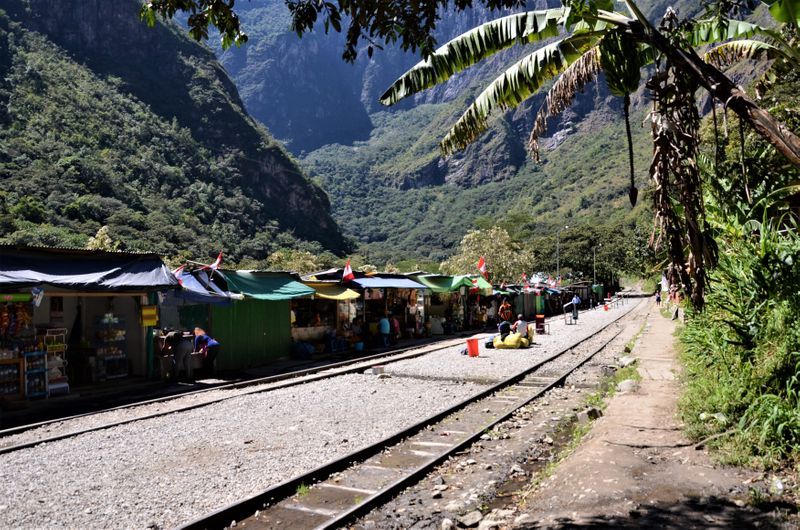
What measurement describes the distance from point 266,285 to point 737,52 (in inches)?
582

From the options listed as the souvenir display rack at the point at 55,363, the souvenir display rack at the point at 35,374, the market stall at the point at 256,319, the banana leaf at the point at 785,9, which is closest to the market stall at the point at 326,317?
the market stall at the point at 256,319

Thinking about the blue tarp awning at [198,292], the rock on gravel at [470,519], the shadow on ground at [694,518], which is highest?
the blue tarp awning at [198,292]

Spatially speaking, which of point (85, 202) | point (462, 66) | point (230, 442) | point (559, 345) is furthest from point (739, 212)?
point (85, 202)

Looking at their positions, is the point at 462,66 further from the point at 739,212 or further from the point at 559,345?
the point at 559,345

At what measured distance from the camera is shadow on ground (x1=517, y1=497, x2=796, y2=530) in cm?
538

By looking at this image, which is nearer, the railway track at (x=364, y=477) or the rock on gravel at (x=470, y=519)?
the rock on gravel at (x=470, y=519)

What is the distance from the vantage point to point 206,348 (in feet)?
54.9

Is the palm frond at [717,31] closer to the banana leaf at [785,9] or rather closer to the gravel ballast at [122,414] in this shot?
the banana leaf at [785,9]

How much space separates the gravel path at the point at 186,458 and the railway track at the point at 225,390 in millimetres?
248

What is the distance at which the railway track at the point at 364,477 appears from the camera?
6.33m

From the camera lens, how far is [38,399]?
13.2 metres

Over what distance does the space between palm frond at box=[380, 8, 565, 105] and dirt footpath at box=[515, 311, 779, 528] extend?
511 centimetres

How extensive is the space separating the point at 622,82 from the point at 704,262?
213 cm

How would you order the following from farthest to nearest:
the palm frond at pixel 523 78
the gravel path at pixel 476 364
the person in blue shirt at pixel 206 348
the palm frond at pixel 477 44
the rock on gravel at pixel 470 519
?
the gravel path at pixel 476 364 < the person in blue shirt at pixel 206 348 < the palm frond at pixel 523 78 < the palm frond at pixel 477 44 < the rock on gravel at pixel 470 519
